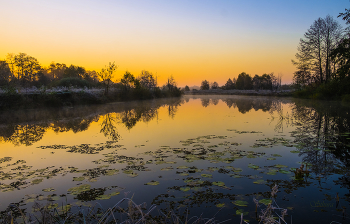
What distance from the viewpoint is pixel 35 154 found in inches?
284

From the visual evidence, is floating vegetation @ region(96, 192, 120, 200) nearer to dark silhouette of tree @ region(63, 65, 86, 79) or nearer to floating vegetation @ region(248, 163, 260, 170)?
floating vegetation @ region(248, 163, 260, 170)

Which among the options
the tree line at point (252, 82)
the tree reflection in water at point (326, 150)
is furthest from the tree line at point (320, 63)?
the tree line at point (252, 82)

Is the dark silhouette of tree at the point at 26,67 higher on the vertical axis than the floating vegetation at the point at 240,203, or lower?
higher

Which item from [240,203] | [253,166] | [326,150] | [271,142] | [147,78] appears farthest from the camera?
[147,78]

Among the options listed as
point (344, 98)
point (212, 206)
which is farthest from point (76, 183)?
point (344, 98)

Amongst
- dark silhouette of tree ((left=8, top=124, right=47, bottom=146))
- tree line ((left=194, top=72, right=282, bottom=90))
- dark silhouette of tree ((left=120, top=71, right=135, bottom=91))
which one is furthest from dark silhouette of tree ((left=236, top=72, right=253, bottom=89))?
dark silhouette of tree ((left=8, top=124, right=47, bottom=146))

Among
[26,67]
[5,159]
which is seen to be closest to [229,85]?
[26,67]

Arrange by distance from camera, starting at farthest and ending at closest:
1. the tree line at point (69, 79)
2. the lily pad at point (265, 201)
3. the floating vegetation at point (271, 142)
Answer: the tree line at point (69, 79)
the floating vegetation at point (271, 142)
the lily pad at point (265, 201)

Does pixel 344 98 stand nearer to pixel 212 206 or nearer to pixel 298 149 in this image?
pixel 298 149

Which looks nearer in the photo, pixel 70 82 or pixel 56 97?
pixel 56 97

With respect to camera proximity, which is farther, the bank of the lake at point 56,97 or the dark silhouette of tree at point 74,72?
the dark silhouette of tree at point 74,72

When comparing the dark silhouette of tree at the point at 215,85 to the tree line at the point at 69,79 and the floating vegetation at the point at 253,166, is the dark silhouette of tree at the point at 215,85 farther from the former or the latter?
the floating vegetation at the point at 253,166

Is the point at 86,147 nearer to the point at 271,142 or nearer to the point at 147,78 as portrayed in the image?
the point at 271,142

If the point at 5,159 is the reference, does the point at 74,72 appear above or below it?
above
